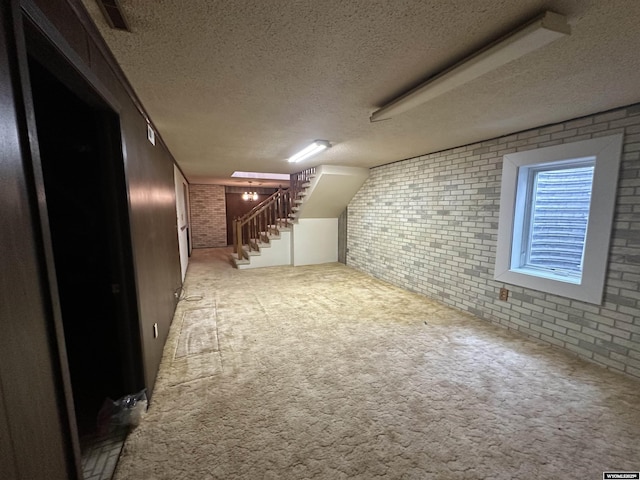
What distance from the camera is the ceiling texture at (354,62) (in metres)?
1.19

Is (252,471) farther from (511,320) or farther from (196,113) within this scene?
(511,320)

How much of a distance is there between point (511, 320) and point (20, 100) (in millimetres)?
4164

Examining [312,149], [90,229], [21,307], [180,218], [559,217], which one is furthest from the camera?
[180,218]

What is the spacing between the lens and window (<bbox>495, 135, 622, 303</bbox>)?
2.36m

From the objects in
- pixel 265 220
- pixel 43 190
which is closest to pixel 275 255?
pixel 265 220

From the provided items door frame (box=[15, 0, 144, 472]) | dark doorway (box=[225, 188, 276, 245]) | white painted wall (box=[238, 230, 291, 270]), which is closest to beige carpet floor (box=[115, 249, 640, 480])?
door frame (box=[15, 0, 144, 472])

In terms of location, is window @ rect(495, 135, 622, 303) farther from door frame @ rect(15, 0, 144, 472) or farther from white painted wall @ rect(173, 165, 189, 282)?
white painted wall @ rect(173, 165, 189, 282)

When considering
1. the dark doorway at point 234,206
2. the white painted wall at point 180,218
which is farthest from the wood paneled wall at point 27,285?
the dark doorway at point 234,206

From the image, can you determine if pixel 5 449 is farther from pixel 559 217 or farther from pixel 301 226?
pixel 301 226

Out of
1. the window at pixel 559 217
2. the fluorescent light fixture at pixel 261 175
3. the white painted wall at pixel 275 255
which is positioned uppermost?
the fluorescent light fixture at pixel 261 175

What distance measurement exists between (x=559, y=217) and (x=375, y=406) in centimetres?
278

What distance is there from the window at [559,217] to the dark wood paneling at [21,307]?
3.79 metres

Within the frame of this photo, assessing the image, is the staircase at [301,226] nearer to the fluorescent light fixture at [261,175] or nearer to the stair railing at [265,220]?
the stair railing at [265,220]

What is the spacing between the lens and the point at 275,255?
6.47 metres
